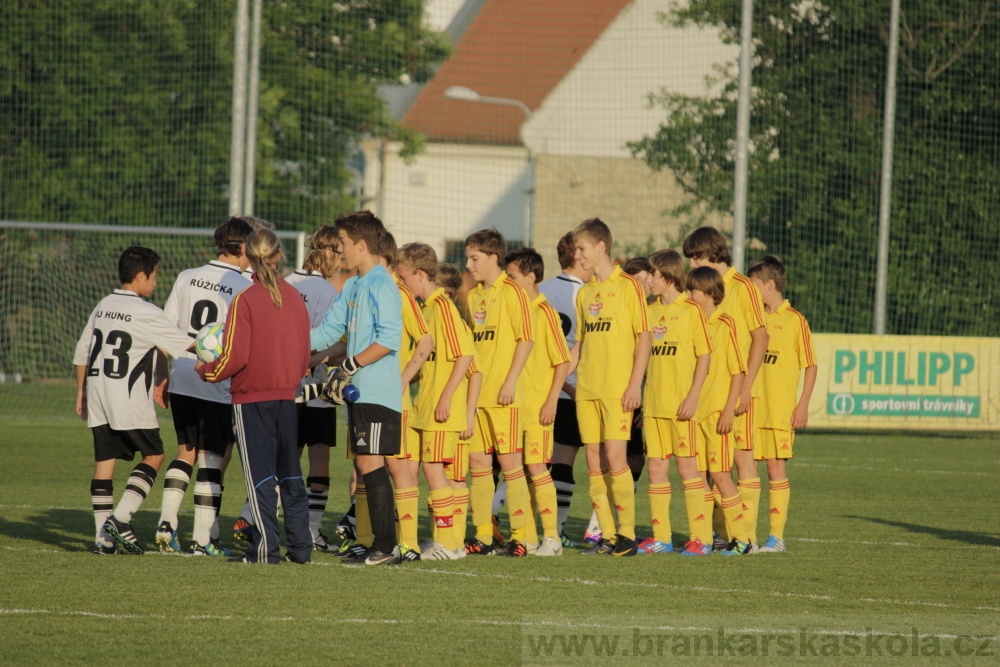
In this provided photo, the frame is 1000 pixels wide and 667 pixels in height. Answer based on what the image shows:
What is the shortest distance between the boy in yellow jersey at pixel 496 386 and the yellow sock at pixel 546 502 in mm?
100

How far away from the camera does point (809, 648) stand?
514 centimetres

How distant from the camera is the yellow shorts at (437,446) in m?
7.30

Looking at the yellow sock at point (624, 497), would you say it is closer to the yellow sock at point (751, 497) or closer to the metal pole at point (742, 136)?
the yellow sock at point (751, 497)

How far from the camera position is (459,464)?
24.9 feet

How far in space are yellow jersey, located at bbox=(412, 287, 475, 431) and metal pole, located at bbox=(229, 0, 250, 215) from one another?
952cm

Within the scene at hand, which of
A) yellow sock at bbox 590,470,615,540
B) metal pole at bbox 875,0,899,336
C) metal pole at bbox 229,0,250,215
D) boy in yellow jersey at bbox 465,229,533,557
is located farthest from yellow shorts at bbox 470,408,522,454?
metal pole at bbox 875,0,899,336

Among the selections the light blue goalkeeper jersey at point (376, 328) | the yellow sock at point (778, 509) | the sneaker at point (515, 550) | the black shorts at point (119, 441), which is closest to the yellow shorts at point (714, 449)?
the yellow sock at point (778, 509)

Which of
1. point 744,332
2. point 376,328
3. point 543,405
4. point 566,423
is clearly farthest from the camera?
point 566,423

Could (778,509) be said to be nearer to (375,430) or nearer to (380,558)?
(380,558)

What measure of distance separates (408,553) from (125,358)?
78.4 inches

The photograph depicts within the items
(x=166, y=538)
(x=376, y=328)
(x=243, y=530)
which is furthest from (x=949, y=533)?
(x=166, y=538)

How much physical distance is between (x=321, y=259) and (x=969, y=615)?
14.5ft

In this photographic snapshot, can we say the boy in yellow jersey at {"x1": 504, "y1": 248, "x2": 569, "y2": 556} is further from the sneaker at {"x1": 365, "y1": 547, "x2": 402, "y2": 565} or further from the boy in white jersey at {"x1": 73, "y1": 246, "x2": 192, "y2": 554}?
the boy in white jersey at {"x1": 73, "y1": 246, "x2": 192, "y2": 554}

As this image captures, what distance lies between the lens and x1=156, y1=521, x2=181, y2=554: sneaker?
23.6 feet
